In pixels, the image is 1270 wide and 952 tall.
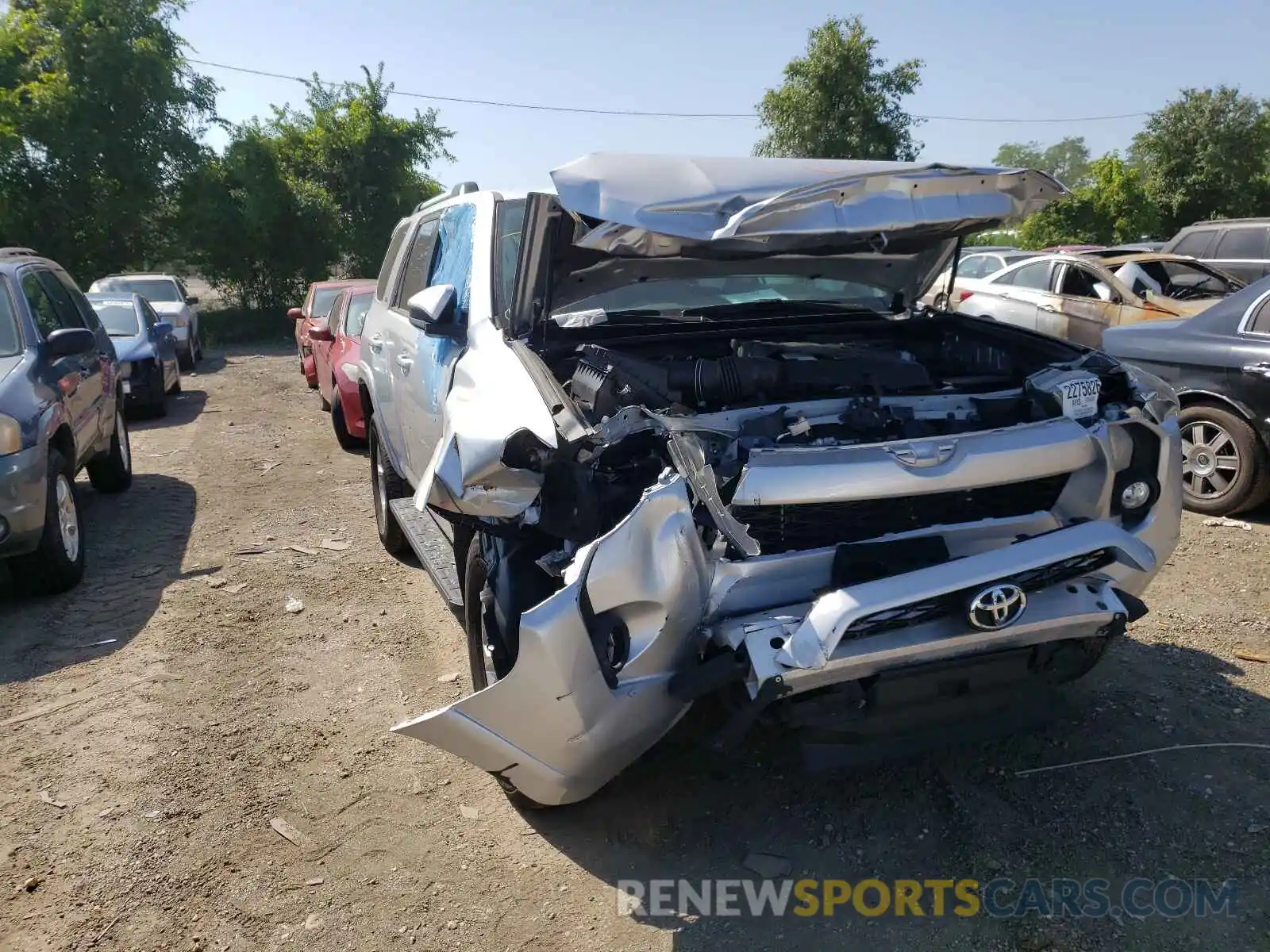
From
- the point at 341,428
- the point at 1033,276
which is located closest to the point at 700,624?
the point at 341,428

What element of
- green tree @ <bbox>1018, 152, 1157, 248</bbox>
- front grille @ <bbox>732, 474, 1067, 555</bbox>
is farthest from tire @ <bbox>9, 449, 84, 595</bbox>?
green tree @ <bbox>1018, 152, 1157, 248</bbox>

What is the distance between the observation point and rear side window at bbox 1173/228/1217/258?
13.1 meters

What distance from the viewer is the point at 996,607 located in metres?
2.63

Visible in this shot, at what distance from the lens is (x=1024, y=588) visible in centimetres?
276

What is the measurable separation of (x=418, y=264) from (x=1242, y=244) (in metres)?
12.1

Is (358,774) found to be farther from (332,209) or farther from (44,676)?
(332,209)

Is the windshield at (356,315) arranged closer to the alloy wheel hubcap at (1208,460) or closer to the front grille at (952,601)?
the alloy wheel hubcap at (1208,460)

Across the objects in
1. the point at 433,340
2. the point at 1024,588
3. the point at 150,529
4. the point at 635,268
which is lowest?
the point at 150,529

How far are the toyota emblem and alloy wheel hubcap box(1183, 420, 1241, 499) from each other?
418 cm

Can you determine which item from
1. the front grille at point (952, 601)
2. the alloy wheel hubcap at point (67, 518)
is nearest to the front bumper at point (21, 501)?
the alloy wheel hubcap at point (67, 518)

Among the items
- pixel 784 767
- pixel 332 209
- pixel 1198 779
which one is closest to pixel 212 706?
pixel 784 767

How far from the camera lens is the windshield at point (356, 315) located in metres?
9.12

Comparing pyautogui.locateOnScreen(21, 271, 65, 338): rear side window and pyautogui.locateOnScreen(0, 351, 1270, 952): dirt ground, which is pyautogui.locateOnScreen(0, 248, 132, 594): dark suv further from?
pyautogui.locateOnScreen(0, 351, 1270, 952): dirt ground

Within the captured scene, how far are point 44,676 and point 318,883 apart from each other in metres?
2.32
